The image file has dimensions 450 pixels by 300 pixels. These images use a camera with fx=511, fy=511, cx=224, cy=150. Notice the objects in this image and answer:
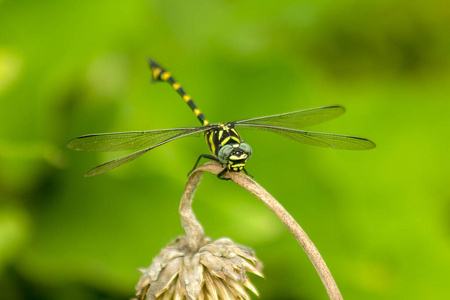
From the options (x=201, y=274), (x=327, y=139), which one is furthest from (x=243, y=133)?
(x=201, y=274)

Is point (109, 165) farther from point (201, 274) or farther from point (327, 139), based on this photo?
point (327, 139)

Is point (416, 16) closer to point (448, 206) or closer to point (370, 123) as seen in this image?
point (370, 123)

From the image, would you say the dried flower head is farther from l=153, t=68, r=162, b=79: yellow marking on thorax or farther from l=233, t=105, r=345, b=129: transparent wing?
l=153, t=68, r=162, b=79: yellow marking on thorax

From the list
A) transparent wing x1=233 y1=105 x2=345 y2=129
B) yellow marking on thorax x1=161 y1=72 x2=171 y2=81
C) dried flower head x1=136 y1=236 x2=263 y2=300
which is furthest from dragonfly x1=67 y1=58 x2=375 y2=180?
yellow marking on thorax x1=161 y1=72 x2=171 y2=81

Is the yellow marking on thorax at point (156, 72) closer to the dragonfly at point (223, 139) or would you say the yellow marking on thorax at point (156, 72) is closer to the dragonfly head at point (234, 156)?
the dragonfly at point (223, 139)

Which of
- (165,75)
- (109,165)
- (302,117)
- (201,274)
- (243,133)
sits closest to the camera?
(201,274)

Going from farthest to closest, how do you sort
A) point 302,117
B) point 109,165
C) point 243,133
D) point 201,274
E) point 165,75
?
point 243,133 → point 165,75 → point 302,117 → point 109,165 → point 201,274
